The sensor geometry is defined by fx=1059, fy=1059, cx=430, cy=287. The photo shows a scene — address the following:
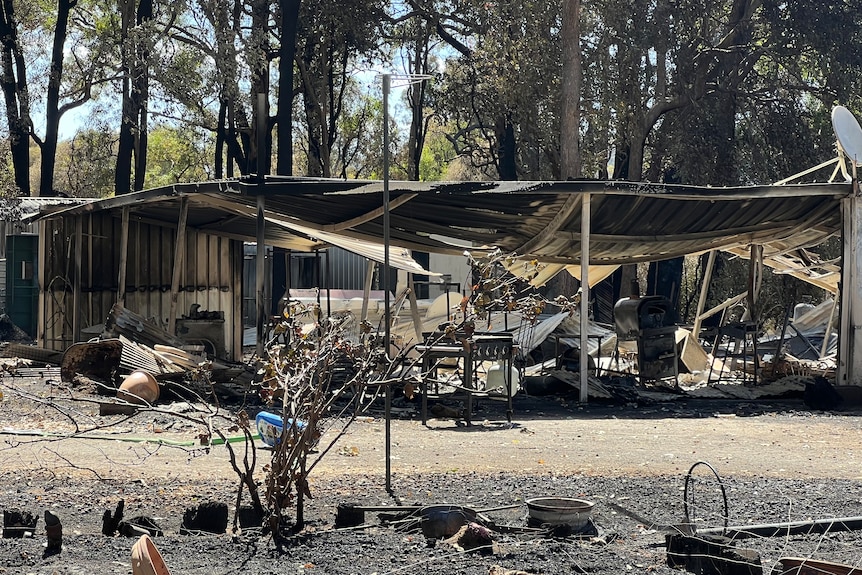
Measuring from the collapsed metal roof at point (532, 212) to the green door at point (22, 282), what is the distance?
5075 mm

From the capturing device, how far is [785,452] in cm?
972

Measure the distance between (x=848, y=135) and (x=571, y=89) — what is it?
8.75m

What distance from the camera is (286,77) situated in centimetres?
2819

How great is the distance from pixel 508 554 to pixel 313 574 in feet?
3.36

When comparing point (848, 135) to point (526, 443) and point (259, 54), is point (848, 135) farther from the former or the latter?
point (259, 54)

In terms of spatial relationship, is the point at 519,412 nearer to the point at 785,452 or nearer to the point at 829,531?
the point at 785,452

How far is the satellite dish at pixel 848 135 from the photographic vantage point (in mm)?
14203

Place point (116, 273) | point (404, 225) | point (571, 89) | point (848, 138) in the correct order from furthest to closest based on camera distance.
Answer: point (571, 89)
point (116, 273)
point (404, 225)
point (848, 138)

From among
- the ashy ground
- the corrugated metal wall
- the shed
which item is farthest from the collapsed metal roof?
the ashy ground

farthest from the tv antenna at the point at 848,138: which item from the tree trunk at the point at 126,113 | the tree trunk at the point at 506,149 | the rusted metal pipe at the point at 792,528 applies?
the tree trunk at the point at 126,113

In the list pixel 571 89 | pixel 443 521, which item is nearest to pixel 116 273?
pixel 571 89

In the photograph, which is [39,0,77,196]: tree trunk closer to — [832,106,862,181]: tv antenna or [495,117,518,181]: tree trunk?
[495,117,518,181]: tree trunk

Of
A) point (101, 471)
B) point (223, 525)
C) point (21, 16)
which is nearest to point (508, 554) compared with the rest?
point (223, 525)

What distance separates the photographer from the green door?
2066cm
